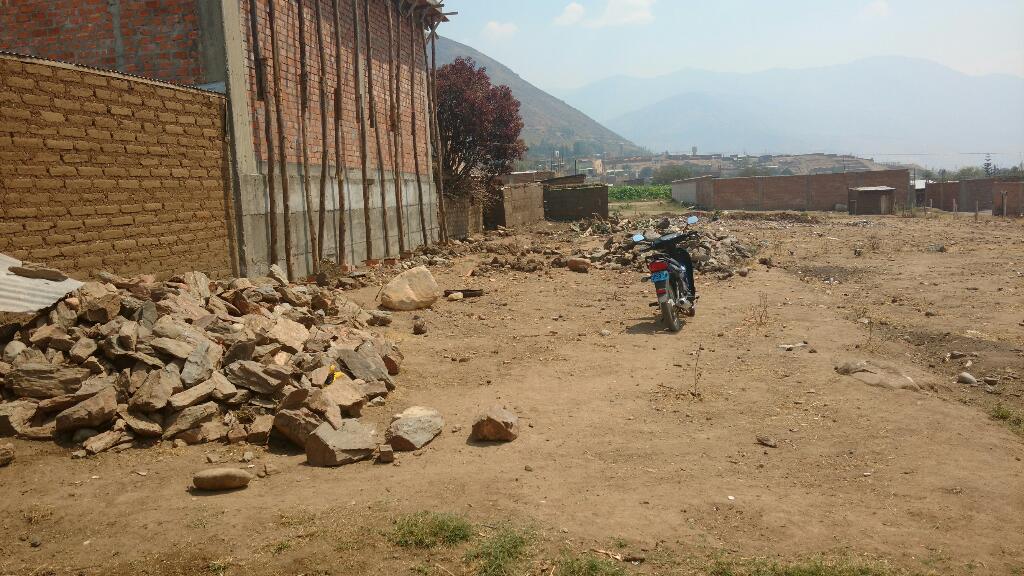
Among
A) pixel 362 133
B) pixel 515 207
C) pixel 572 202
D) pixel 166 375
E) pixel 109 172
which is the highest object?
pixel 362 133

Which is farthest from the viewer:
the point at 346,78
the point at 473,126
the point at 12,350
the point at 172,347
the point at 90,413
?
the point at 473,126

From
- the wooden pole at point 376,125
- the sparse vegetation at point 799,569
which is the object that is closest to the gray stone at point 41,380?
the sparse vegetation at point 799,569

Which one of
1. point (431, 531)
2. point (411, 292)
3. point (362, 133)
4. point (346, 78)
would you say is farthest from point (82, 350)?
point (346, 78)

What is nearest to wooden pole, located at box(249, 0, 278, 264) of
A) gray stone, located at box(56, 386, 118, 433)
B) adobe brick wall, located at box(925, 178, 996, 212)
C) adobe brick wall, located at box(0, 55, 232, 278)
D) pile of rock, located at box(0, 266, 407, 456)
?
adobe brick wall, located at box(0, 55, 232, 278)

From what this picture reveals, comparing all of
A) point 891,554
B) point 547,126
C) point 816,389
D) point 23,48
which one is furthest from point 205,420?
point 547,126

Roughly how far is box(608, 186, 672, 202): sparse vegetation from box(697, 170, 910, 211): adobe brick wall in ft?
37.6

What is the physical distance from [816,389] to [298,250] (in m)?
8.37

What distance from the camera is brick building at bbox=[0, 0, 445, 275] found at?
972cm

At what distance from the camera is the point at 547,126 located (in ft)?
645

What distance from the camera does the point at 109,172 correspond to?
7566mm

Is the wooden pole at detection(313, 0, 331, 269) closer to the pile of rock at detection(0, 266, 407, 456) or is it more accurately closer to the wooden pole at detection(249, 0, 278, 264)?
the wooden pole at detection(249, 0, 278, 264)

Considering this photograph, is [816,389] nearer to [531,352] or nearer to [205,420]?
[531,352]

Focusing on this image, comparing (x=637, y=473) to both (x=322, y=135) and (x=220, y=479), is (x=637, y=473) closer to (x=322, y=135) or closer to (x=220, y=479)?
(x=220, y=479)

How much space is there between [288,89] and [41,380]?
7.80 meters
